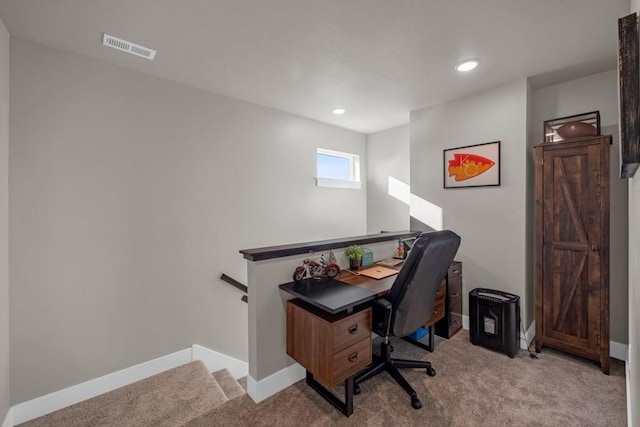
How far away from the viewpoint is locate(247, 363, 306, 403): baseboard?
72.9 inches

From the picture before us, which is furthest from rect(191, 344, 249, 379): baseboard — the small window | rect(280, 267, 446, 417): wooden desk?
the small window

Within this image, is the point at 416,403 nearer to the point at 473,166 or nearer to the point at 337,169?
the point at 473,166

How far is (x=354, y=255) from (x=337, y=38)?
1677mm

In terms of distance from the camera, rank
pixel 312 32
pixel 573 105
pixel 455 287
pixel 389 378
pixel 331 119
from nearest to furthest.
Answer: pixel 312 32 < pixel 389 378 < pixel 573 105 < pixel 455 287 < pixel 331 119

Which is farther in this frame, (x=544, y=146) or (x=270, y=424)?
(x=544, y=146)

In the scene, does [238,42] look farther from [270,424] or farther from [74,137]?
[270,424]

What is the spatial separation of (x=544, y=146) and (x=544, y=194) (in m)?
0.42

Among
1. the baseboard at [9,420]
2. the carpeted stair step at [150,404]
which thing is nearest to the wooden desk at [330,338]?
the carpeted stair step at [150,404]

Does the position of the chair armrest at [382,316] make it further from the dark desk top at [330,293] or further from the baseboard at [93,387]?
the baseboard at [93,387]

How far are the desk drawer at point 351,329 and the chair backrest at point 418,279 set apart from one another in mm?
165

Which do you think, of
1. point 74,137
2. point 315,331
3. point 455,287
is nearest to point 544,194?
point 455,287

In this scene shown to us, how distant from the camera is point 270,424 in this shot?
1659 mm

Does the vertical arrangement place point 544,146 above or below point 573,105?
below

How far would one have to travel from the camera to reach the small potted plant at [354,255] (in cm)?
236
